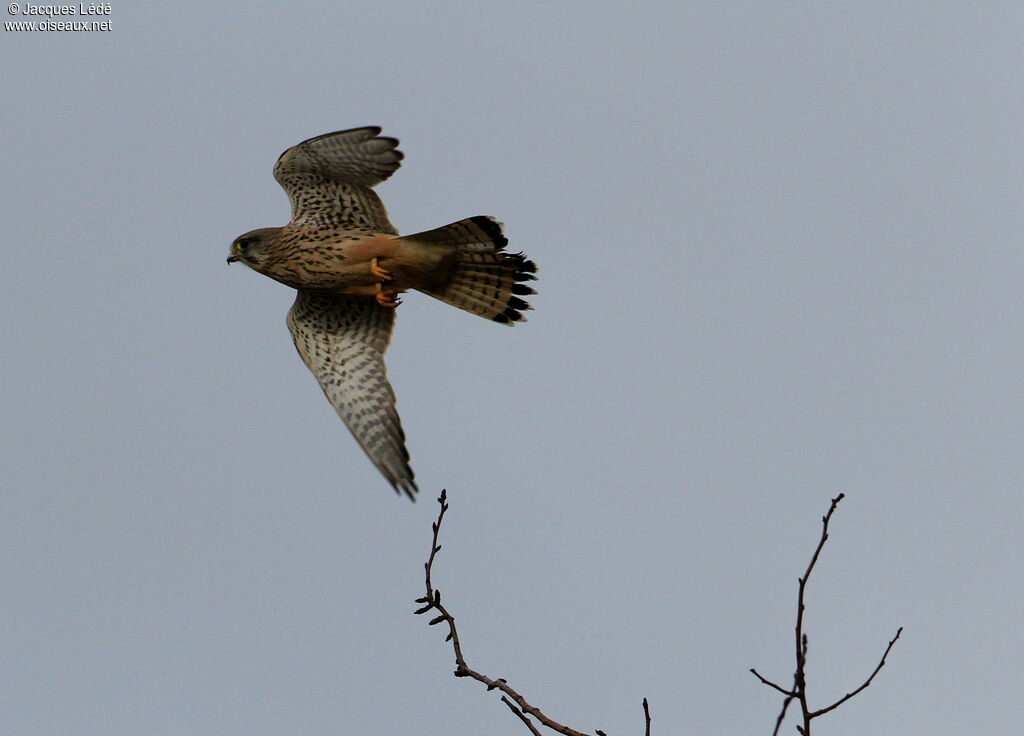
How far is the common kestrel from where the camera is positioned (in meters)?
7.41

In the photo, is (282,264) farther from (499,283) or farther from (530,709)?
(530,709)

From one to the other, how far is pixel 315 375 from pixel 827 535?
16.1 ft

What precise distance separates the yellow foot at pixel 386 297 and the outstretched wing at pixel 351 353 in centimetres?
19

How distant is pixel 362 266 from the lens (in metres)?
7.49

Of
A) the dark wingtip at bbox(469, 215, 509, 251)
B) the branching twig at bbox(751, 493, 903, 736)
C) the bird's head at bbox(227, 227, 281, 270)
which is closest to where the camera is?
the branching twig at bbox(751, 493, 903, 736)

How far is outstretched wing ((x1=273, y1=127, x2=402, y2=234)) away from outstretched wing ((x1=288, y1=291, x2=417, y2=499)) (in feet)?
1.56

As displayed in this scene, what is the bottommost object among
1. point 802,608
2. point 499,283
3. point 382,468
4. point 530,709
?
point 530,709

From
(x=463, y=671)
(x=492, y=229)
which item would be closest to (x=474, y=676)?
(x=463, y=671)

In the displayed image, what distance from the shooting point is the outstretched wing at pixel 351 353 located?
757 cm

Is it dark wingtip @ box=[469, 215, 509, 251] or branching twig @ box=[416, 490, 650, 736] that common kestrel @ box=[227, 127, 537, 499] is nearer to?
dark wingtip @ box=[469, 215, 509, 251]

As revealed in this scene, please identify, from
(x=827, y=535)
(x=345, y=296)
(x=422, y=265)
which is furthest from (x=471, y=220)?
(x=827, y=535)

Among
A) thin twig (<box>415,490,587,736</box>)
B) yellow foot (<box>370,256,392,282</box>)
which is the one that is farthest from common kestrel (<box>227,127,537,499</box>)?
thin twig (<box>415,490,587,736</box>)

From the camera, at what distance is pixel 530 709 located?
3.47 metres

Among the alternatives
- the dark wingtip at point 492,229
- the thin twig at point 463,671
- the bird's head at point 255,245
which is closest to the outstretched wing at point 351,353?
the bird's head at point 255,245
